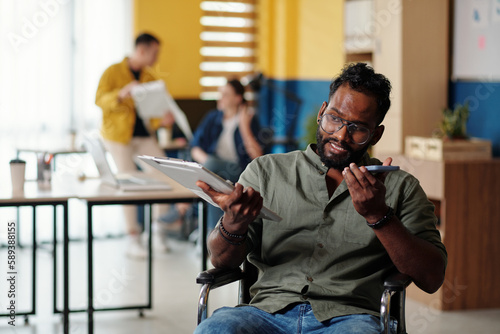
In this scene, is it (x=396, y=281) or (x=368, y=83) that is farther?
(x=368, y=83)

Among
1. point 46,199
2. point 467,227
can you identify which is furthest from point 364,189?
point 467,227

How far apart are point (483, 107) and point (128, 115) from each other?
2.45 meters

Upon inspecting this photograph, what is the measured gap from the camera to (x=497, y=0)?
159 inches

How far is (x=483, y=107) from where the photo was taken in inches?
168

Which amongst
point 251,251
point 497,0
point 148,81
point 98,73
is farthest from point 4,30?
point 251,251

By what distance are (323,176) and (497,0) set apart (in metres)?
2.39

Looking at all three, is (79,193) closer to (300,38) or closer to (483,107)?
(483,107)

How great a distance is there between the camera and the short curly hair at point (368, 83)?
212 cm

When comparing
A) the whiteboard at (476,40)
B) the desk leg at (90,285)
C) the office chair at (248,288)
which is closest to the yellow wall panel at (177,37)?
the whiteboard at (476,40)

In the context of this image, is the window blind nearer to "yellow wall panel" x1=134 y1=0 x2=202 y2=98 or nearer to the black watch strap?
"yellow wall panel" x1=134 y1=0 x2=202 y2=98

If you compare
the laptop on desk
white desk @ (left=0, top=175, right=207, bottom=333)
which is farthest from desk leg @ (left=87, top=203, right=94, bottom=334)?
the laptop on desk

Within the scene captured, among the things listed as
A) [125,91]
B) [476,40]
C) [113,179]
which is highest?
[476,40]

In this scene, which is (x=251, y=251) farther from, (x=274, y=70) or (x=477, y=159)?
(x=274, y=70)

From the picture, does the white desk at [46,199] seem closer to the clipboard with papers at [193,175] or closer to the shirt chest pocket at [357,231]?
the clipboard with papers at [193,175]
